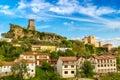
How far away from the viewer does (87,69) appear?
67.0 metres

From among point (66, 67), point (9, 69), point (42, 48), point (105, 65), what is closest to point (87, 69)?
point (66, 67)

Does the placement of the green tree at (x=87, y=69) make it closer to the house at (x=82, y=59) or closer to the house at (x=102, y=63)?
the house at (x=82, y=59)

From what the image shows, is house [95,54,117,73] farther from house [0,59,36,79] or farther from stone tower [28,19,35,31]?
stone tower [28,19,35,31]

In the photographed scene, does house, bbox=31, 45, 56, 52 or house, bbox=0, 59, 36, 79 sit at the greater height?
house, bbox=31, 45, 56, 52

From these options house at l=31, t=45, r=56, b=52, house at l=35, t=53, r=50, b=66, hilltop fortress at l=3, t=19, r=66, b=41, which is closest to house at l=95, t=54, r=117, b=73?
house at l=35, t=53, r=50, b=66

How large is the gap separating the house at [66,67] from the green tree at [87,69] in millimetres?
2460

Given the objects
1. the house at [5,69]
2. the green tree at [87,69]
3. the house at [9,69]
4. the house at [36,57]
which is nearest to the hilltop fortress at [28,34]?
the house at [36,57]

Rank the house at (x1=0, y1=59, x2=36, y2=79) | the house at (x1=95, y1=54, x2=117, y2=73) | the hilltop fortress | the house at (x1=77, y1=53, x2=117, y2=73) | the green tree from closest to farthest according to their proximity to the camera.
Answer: the house at (x1=0, y1=59, x2=36, y2=79) → the green tree → the house at (x1=77, y1=53, x2=117, y2=73) → the house at (x1=95, y1=54, x2=117, y2=73) → the hilltop fortress

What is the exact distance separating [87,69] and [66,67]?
5.51 metres

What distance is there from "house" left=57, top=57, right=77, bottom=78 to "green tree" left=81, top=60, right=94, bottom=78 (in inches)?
96.8

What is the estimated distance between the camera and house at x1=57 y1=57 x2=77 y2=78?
6556 centimetres

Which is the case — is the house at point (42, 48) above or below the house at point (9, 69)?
above

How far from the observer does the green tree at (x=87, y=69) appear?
66.8 meters

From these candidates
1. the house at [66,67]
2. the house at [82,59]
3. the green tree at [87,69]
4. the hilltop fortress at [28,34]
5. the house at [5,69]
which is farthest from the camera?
the hilltop fortress at [28,34]
